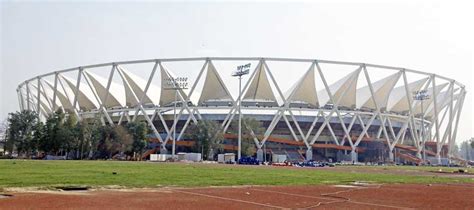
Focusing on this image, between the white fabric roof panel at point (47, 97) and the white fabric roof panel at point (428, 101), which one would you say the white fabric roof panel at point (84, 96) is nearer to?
the white fabric roof panel at point (47, 97)

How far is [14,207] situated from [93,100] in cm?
8091

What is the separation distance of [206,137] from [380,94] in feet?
116

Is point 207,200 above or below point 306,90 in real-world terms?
below

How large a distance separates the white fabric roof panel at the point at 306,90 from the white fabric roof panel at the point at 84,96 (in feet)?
123

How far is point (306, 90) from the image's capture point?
78.1 m

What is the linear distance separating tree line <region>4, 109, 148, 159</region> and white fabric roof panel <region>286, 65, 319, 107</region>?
2843 cm

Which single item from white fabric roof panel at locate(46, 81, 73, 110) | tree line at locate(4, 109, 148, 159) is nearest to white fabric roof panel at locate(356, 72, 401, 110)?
tree line at locate(4, 109, 148, 159)

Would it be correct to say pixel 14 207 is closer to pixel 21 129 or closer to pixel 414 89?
pixel 21 129

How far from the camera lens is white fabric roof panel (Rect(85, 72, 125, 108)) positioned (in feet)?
267

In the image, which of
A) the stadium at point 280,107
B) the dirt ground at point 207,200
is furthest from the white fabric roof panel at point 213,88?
the dirt ground at point 207,200

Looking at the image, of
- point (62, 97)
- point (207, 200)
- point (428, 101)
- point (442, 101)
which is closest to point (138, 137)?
point (62, 97)

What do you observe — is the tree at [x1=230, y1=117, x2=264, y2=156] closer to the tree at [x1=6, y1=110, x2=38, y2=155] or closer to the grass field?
the tree at [x1=6, y1=110, x2=38, y2=155]

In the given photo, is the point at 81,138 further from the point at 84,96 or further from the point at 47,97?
the point at 47,97

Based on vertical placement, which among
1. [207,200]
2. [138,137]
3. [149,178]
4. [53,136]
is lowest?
[207,200]
